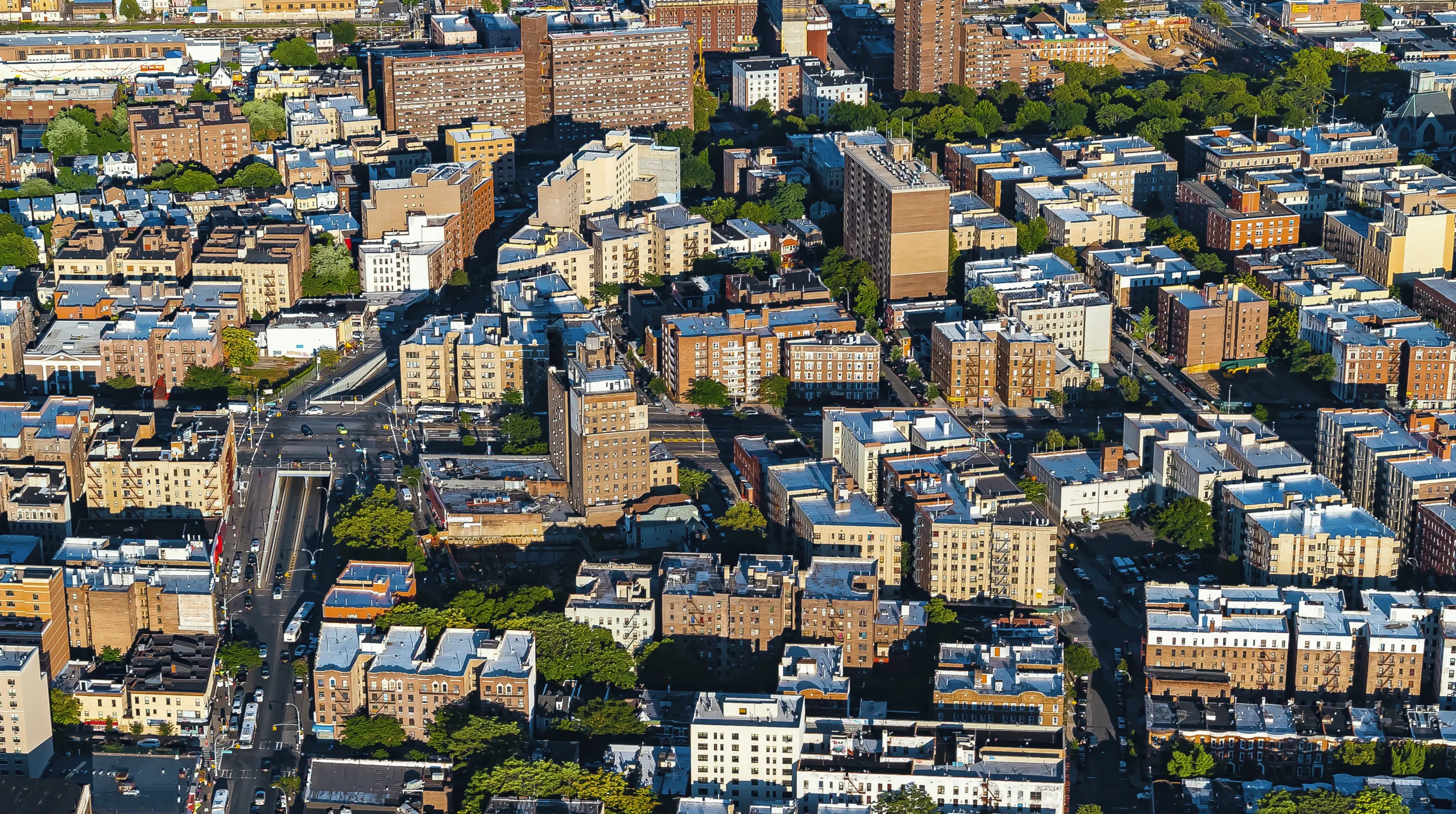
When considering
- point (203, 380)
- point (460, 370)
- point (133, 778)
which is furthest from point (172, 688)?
point (460, 370)

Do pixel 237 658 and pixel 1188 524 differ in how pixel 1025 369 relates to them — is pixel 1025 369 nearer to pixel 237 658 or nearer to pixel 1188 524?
pixel 1188 524

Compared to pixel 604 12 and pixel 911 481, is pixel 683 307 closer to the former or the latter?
pixel 911 481

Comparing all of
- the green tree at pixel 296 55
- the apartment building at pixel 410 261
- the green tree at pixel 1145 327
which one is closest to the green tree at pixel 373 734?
the apartment building at pixel 410 261

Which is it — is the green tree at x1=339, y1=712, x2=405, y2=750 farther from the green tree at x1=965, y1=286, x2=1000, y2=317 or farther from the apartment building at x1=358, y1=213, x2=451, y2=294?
the apartment building at x1=358, y1=213, x2=451, y2=294

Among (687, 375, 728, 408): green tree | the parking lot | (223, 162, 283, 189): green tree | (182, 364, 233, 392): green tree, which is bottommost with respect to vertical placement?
the parking lot

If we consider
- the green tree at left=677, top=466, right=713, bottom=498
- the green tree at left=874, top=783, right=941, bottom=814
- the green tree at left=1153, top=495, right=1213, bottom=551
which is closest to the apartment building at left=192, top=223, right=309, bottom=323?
the green tree at left=677, top=466, right=713, bottom=498

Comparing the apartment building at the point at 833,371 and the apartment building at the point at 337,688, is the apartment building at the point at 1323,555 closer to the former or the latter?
the apartment building at the point at 833,371
